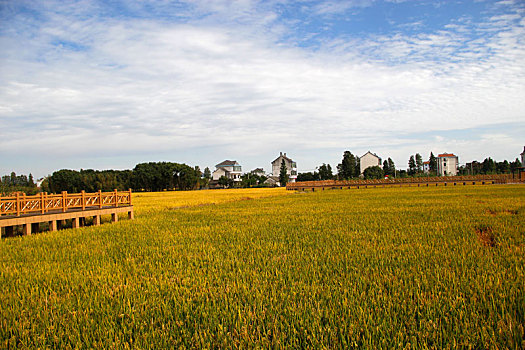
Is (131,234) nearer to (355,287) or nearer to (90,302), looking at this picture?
(90,302)

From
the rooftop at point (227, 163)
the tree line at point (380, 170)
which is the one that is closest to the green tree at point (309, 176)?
the tree line at point (380, 170)

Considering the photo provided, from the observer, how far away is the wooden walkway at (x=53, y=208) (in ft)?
46.9

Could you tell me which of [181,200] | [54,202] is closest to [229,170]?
[181,200]

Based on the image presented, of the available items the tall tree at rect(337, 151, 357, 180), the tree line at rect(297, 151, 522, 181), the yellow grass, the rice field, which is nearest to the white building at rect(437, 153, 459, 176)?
the tree line at rect(297, 151, 522, 181)

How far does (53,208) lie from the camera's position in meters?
15.9

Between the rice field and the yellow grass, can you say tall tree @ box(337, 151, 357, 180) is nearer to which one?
the yellow grass

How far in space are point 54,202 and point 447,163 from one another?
154 meters

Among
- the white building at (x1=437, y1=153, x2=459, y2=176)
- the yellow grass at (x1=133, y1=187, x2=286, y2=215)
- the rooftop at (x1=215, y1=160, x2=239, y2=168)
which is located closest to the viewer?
the yellow grass at (x1=133, y1=187, x2=286, y2=215)

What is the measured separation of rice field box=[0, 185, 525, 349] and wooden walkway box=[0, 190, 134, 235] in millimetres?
4546

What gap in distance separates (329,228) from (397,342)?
932cm

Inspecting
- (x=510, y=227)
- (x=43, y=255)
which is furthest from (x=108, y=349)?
(x=510, y=227)

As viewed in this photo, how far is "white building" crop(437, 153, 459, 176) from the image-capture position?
145163 mm

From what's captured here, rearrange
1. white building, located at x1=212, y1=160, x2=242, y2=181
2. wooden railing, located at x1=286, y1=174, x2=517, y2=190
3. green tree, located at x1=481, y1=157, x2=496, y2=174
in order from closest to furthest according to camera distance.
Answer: wooden railing, located at x1=286, y1=174, x2=517, y2=190 < green tree, located at x1=481, y1=157, x2=496, y2=174 < white building, located at x1=212, y1=160, x2=242, y2=181

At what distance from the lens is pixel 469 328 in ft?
13.8
